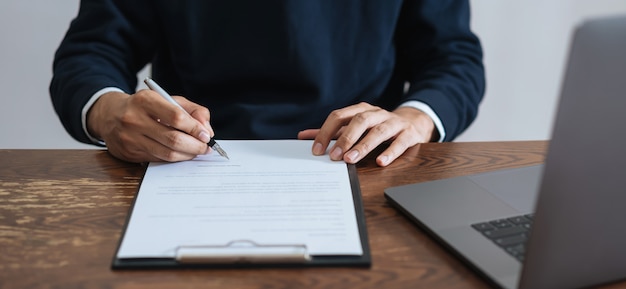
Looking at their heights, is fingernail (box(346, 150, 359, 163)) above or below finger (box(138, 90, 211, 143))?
below

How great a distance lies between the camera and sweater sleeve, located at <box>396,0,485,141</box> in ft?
3.66

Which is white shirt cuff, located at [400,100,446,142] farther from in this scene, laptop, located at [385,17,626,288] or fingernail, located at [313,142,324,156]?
laptop, located at [385,17,626,288]

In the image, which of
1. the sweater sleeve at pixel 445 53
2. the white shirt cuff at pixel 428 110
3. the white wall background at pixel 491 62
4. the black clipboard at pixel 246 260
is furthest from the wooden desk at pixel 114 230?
the white wall background at pixel 491 62

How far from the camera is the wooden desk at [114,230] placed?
0.55 meters

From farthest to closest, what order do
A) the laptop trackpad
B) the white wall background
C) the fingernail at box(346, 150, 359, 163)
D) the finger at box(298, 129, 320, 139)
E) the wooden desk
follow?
1. the white wall background
2. the finger at box(298, 129, 320, 139)
3. the fingernail at box(346, 150, 359, 163)
4. the laptop trackpad
5. the wooden desk

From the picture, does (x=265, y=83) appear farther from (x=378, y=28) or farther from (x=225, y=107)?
(x=378, y=28)

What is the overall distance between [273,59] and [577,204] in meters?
0.72

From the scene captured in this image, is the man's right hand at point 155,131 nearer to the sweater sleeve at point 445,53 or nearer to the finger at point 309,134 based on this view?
the finger at point 309,134

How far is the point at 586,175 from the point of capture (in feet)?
1.49

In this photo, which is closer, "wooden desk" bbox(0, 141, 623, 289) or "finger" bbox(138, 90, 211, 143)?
"wooden desk" bbox(0, 141, 623, 289)

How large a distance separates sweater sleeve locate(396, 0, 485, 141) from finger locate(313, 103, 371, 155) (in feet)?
0.89

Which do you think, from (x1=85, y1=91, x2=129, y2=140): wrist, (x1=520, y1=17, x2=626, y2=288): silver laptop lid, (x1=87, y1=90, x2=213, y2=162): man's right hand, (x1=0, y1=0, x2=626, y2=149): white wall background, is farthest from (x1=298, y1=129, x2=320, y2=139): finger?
(x1=0, y1=0, x2=626, y2=149): white wall background

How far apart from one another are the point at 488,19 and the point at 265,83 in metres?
1.02

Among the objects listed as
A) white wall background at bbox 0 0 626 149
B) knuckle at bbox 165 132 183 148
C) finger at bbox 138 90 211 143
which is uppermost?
finger at bbox 138 90 211 143
